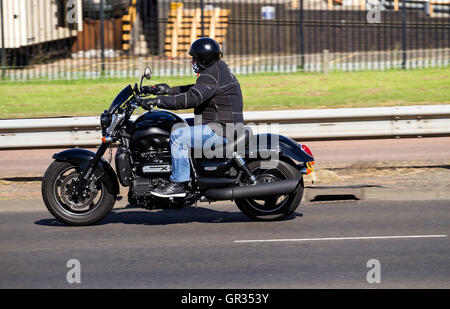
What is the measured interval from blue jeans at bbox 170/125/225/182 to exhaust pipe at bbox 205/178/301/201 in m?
0.41

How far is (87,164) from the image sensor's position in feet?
25.5

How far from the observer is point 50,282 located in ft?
19.7

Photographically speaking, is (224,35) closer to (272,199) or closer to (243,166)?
(272,199)

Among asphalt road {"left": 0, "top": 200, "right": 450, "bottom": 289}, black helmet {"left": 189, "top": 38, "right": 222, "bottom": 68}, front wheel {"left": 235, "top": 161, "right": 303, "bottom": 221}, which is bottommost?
asphalt road {"left": 0, "top": 200, "right": 450, "bottom": 289}

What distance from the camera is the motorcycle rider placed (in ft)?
24.9

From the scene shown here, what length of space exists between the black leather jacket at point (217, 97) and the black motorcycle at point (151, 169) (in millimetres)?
181

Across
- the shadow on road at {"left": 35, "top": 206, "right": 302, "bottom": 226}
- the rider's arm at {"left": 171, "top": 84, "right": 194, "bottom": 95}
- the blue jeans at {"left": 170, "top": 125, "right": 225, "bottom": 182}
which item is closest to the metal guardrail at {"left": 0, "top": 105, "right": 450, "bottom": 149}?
the shadow on road at {"left": 35, "top": 206, "right": 302, "bottom": 226}

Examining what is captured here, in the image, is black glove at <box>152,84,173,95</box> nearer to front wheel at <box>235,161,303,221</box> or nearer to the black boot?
the black boot

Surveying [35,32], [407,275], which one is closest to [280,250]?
[407,275]

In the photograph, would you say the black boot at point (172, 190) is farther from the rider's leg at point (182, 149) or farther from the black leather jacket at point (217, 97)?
the black leather jacket at point (217, 97)

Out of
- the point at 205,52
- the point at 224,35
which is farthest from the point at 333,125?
the point at 224,35

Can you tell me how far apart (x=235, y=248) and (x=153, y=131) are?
58.2 inches

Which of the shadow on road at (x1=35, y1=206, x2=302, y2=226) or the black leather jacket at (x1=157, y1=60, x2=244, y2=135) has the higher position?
the black leather jacket at (x1=157, y1=60, x2=244, y2=135)

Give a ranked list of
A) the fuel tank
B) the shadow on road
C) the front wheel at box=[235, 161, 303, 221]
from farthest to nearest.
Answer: the shadow on road → the front wheel at box=[235, 161, 303, 221] → the fuel tank
